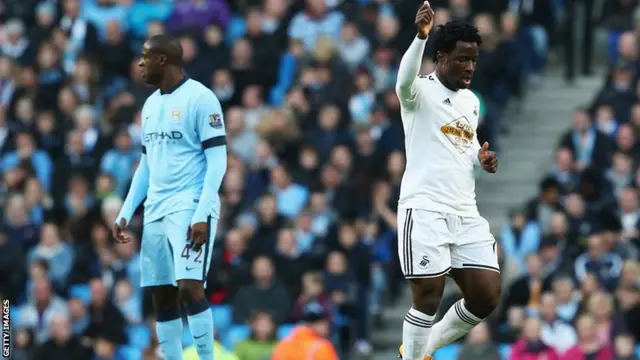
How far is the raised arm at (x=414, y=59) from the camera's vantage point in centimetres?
1131

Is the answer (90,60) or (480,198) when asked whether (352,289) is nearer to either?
→ (480,198)

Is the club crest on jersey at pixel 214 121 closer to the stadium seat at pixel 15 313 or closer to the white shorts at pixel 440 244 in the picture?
the white shorts at pixel 440 244

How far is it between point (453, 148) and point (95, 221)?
9.68m

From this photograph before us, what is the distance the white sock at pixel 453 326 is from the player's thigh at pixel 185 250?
5.88ft

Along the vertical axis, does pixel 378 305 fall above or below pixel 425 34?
below

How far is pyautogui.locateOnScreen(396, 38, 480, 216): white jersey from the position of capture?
39.0ft

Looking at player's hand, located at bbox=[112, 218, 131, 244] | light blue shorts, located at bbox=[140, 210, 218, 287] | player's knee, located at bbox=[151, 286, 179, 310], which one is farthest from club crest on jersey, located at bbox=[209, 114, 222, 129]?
player's knee, located at bbox=[151, 286, 179, 310]

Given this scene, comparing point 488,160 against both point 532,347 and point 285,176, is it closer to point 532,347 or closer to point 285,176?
point 532,347

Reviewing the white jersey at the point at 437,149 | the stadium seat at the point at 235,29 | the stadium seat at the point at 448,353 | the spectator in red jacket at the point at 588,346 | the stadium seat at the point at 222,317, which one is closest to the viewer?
the white jersey at the point at 437,149

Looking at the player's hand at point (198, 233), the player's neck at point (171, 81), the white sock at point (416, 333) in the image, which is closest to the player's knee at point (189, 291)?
the player's hand at point (198, 233)

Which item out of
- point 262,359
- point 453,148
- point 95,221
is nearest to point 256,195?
point 95,221

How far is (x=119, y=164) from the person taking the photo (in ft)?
71.1

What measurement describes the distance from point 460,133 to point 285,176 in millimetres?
8715

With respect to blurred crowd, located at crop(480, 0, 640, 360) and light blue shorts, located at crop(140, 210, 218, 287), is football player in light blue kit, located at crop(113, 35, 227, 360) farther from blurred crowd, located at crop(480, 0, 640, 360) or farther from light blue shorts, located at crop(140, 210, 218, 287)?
blurred crowd, located at crop(480, 0, 640, 360)
